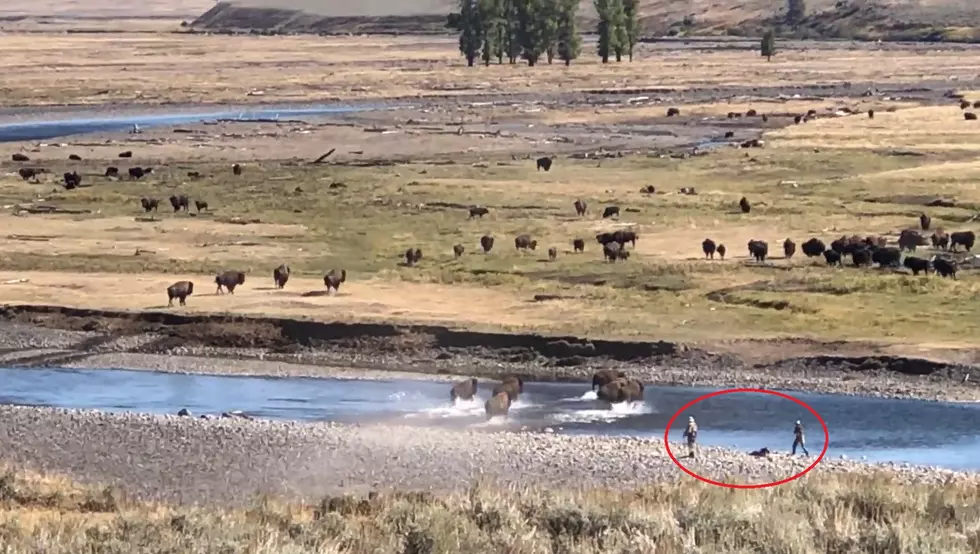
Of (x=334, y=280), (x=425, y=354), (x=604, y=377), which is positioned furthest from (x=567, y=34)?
(x=604, y=377)

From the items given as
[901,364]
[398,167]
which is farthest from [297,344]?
[398,167]

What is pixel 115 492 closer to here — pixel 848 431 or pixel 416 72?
pixel 848 431

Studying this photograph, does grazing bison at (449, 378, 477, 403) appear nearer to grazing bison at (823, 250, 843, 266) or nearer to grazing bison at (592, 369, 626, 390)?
grazing bison at (592, 369, 626, 390)

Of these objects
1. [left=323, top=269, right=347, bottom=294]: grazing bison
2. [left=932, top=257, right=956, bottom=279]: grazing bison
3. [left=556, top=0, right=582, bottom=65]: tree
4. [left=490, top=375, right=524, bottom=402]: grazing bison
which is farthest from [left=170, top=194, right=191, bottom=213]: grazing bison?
[left=556, top=0, right=582, bottom=65]: tree

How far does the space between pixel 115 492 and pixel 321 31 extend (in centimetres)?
17528

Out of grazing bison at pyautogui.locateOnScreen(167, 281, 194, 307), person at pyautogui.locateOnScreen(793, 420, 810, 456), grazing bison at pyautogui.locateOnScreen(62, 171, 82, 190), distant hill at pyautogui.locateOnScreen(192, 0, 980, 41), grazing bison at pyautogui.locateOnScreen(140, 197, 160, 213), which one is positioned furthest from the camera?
distant hill at pyautogui.locateOnScreen(192, 0, 980, 41)

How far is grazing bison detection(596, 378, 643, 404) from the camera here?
23734mm

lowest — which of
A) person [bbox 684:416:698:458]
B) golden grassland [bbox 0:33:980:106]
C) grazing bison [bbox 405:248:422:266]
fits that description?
golden grassland [bbox 0:33:980:106]

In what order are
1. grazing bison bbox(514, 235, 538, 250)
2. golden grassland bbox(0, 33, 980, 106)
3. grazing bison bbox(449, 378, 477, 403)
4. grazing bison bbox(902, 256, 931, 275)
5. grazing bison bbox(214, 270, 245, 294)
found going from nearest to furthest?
grazing bison bbox(449, 378, 477, 403)
grazing bison bbox(214, 270, 245, 294)
grazing bison bbox(902, 256, 931, 275)
grazing bison bbox(514, 235, 538, 250)
golden grassland bbox(0, 33, 980, 106)

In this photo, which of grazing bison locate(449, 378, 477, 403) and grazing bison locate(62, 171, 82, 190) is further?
grazing bison locate(62, 171, 82, 190)

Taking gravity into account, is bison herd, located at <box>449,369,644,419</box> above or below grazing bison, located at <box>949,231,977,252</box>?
below

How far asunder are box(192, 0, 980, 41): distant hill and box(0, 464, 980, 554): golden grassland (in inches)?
5303

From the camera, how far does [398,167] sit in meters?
55.0

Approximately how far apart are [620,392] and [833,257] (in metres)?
10.9
